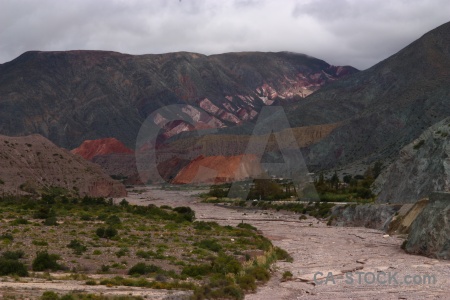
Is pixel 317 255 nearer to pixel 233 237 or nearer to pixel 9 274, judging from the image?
pixel 233 237

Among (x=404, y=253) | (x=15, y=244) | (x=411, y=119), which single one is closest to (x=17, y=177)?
(x=15, y=244)

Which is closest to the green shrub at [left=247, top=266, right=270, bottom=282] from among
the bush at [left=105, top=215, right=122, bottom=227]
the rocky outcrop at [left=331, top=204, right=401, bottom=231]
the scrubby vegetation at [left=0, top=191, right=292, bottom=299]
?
the scrubby vegetation at [left=0, top=191, right=292, bottom=299]

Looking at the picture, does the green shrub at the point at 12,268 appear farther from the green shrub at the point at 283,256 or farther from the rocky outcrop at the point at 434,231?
the rocky outcrop at the point at 434,231

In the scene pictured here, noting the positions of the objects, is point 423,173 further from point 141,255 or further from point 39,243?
point 39,243

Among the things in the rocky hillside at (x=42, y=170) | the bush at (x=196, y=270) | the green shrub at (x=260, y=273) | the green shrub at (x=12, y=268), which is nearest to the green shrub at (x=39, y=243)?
the green shrub at (x=12, y=268)

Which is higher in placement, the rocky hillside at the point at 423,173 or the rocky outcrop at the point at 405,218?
the rocky hillside at the point at 423,173

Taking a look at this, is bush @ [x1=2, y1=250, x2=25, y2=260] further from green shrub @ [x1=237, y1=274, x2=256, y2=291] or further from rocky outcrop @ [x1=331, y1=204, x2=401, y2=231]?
rocky outcrop @ [x1=331, y1=204, x2=401, y2=231]
